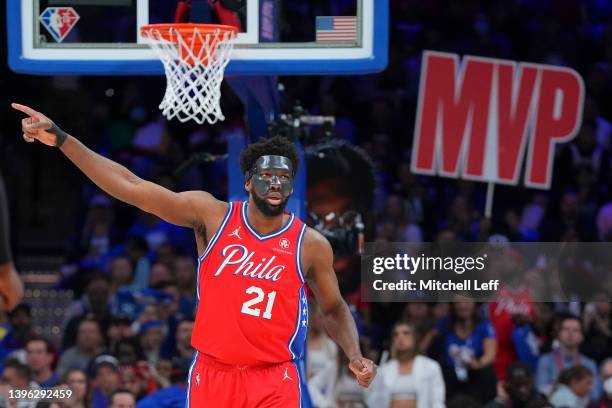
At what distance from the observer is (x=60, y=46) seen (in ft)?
25.2

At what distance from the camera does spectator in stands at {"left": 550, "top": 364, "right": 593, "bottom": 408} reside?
9.81 metres

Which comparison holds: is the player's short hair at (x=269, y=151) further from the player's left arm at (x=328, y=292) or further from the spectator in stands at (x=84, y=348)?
the spectator in stands at (x=84, y=348)

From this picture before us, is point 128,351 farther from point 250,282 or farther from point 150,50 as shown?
point 250,282

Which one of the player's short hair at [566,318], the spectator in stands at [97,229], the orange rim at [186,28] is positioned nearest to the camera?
the orange rim at [186,28]

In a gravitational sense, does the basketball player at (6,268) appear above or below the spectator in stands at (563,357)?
above

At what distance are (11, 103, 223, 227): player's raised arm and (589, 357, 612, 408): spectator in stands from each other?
4.01 meters

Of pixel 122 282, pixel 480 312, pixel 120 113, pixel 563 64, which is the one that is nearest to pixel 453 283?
pixel 480 312

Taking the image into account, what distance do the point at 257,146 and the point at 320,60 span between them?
101 centimetres

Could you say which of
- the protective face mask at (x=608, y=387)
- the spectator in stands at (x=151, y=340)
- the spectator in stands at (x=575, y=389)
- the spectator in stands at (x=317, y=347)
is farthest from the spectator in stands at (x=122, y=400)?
the protective face mask at (x=608, y=387)

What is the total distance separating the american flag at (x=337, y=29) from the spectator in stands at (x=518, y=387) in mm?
3125

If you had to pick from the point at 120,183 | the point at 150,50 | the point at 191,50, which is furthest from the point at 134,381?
the point at 120,183

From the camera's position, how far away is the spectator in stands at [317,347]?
9.95 m

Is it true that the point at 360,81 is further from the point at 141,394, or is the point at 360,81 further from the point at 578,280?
the point at 141,394

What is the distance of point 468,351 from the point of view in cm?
1020
